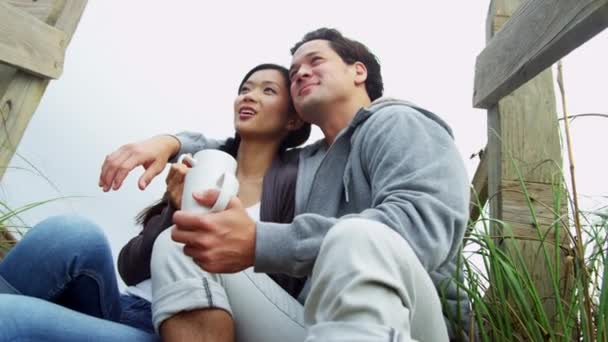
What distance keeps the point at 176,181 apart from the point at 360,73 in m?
0.76

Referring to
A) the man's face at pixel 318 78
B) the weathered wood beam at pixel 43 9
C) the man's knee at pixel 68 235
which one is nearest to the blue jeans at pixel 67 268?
the man's knee at pixel 68 235

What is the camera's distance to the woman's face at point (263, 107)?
63.9 inches

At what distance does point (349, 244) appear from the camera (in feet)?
1.95

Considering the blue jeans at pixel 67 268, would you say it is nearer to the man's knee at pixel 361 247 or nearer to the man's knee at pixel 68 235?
the man's knee at pixel 68 235

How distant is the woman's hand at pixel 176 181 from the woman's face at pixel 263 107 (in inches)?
21.7

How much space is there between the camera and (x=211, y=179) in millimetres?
773

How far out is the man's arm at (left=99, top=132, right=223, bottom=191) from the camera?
1.17m

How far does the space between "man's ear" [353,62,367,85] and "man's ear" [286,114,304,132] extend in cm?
24

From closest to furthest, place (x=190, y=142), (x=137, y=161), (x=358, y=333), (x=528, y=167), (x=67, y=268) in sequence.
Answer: (x=358, y=333), (x=67, y=268), (x=137, y=161), (x=528, y=167), (x=190, y=142)

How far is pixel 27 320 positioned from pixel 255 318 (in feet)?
1.15

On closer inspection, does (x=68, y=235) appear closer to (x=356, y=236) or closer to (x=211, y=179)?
(x=211, y=179)

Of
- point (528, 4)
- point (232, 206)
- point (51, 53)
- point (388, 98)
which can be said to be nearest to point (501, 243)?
point (388, 98)

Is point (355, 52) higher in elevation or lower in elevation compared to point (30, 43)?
lower

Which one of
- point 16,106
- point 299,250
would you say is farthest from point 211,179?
point 16,106
